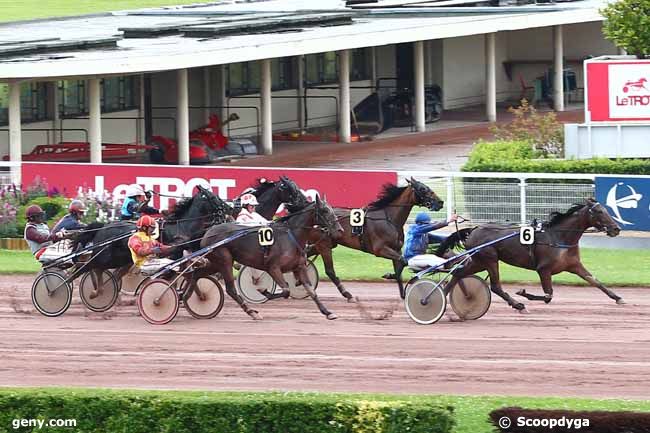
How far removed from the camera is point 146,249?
17.1 meters

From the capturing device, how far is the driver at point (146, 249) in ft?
56.1

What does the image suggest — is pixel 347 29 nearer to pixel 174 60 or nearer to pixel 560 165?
pixel 174 60

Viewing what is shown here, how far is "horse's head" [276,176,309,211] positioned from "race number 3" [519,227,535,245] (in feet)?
8.50

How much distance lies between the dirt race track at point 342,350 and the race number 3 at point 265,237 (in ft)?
2.95

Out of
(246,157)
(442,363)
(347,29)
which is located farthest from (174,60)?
(442,363)

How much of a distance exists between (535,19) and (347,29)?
6.08 meters

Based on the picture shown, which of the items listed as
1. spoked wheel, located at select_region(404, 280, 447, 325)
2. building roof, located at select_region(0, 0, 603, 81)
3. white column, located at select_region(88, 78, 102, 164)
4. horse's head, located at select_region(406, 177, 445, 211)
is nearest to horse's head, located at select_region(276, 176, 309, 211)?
horse's head, located at select_region(406, 177, 445, 211)

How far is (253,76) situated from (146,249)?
2159 cm

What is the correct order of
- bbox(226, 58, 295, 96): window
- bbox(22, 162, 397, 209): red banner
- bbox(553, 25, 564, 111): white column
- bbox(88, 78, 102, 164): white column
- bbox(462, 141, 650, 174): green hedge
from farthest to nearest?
bbox(553, 25, 564, 111): white column < bbox(226, 58, 295, 96): window < bbox(88, 78, 102, 164): white column < bbox(462, 141, 650, 174): green hedge < bbox(22, 162, 397, 209): red banner

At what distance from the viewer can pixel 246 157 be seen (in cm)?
3347

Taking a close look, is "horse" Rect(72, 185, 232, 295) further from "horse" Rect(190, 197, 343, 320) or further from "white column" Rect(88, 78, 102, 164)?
"white column" Rect(88, 78, 102, 164)

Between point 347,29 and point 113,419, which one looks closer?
point 113,419

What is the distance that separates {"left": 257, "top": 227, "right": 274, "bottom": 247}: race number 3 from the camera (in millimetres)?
17203

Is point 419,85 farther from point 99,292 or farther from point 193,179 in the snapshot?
point 99,292
